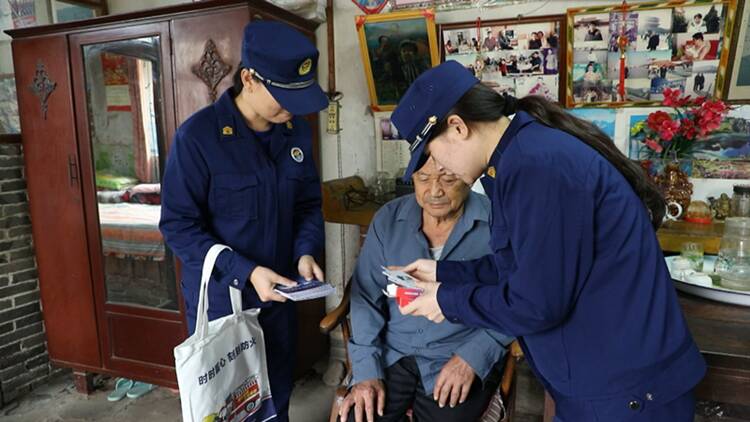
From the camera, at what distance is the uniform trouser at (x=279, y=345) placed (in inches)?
71.7

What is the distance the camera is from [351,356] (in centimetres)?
179

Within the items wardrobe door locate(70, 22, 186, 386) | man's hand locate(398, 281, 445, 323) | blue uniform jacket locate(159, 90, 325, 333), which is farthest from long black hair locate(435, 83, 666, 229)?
wardrobe door locate(70, 22, 186, 386)

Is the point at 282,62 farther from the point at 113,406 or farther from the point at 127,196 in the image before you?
the point at 113,406

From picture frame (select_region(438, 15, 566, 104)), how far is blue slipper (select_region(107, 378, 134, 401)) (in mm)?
2509

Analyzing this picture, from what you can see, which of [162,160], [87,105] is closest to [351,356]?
[162,160]

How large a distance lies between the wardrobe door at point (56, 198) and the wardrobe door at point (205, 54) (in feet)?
2.19

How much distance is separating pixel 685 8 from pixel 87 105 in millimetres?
2836

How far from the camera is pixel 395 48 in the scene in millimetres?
2670

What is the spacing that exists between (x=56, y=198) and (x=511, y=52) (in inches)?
96.7

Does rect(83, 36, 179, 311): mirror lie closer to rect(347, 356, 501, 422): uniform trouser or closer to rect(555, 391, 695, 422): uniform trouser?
rect(347, 356, 501, 422): uniform trouser

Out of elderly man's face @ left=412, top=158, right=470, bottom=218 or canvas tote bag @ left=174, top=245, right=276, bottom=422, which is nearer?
canvas tote bag @ left=174, top=245, right=276, bottom=422

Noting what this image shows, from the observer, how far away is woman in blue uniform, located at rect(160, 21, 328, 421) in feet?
5.05

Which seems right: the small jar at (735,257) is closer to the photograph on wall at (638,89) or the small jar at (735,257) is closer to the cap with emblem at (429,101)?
the photograph on wall at (638,89)

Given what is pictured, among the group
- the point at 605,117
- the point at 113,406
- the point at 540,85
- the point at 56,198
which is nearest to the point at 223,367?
the point at 113,406
